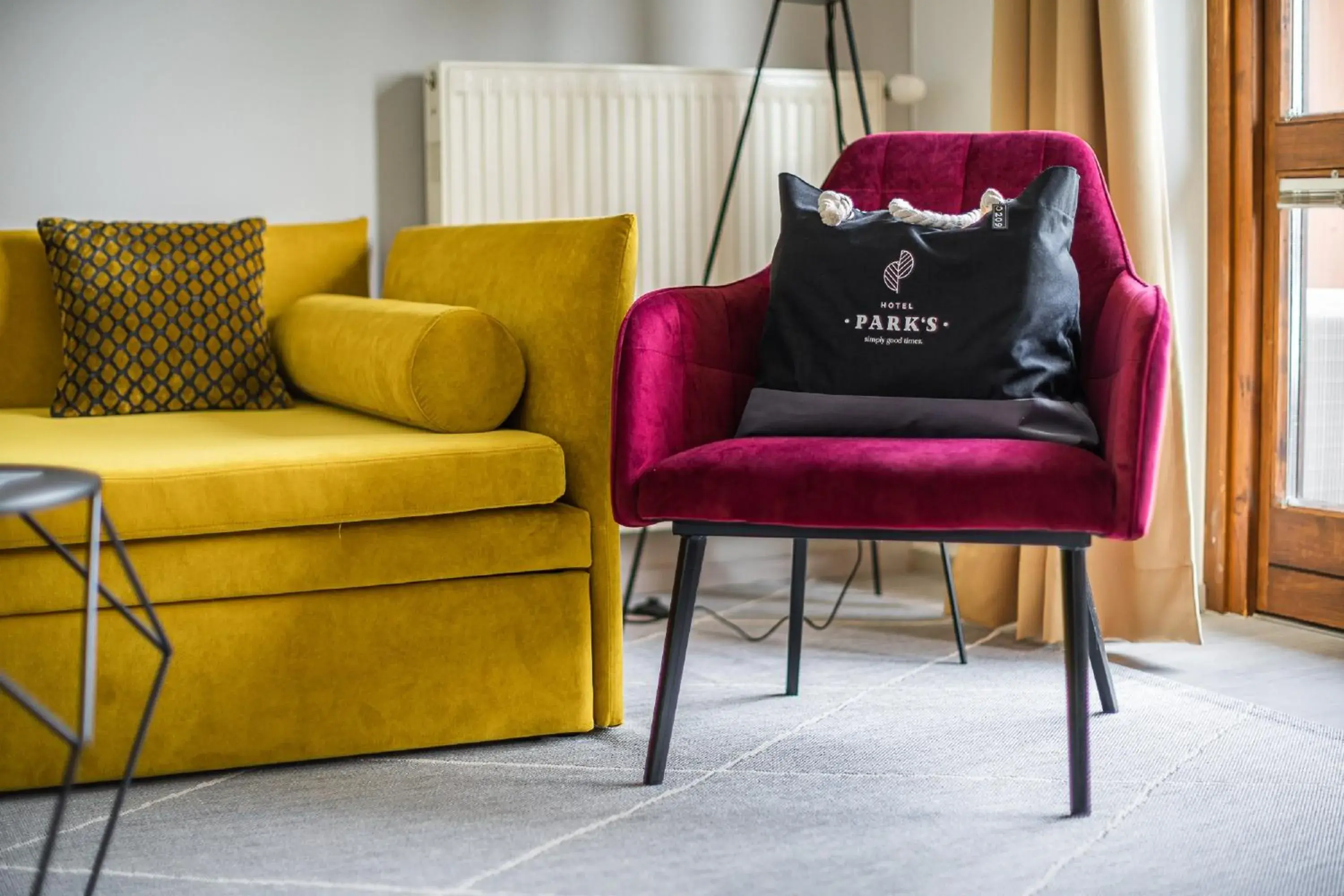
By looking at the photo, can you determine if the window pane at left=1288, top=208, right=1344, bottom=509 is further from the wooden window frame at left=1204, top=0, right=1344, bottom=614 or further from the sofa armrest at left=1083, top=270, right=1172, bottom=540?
the sofa armrest at left=1083, top=270, right=1172, bottom=540

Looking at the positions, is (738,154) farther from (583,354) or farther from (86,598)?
(86,598)

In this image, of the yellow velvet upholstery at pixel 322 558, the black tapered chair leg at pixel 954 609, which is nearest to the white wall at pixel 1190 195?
the black tapered chair leg at pixel 954 609

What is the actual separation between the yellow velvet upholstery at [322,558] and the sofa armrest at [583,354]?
0.04 metres

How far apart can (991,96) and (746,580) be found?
47.2 inches

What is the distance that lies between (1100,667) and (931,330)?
1.93ft

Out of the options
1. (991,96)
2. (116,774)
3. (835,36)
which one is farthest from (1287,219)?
(116,774)

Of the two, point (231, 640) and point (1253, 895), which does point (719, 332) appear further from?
point (1253, 895)

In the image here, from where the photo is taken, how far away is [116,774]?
195 centimetres

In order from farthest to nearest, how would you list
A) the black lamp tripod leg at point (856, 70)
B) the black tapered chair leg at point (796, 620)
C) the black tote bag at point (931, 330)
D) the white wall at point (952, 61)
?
the white wall at point (952, 61) < the black lamp tripod leg at point (856, 70) < the black tapered chair leg at point (796, 620) < the black tote bag at point (931, 330)

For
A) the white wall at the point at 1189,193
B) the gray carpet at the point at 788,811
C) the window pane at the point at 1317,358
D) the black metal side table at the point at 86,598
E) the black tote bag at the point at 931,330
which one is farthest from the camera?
the white wall at the point at 1189,193

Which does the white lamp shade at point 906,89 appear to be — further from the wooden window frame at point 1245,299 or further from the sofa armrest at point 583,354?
the sofa armrest at point 583,354

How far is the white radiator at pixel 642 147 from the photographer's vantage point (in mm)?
3152

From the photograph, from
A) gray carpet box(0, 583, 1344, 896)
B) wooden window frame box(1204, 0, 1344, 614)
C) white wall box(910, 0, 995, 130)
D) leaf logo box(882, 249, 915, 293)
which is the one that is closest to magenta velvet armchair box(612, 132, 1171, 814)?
gray carpet box(0, 583, 1344, 896)

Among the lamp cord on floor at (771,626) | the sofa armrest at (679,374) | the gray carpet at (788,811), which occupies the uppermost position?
the sofa armrest at (679,374)
